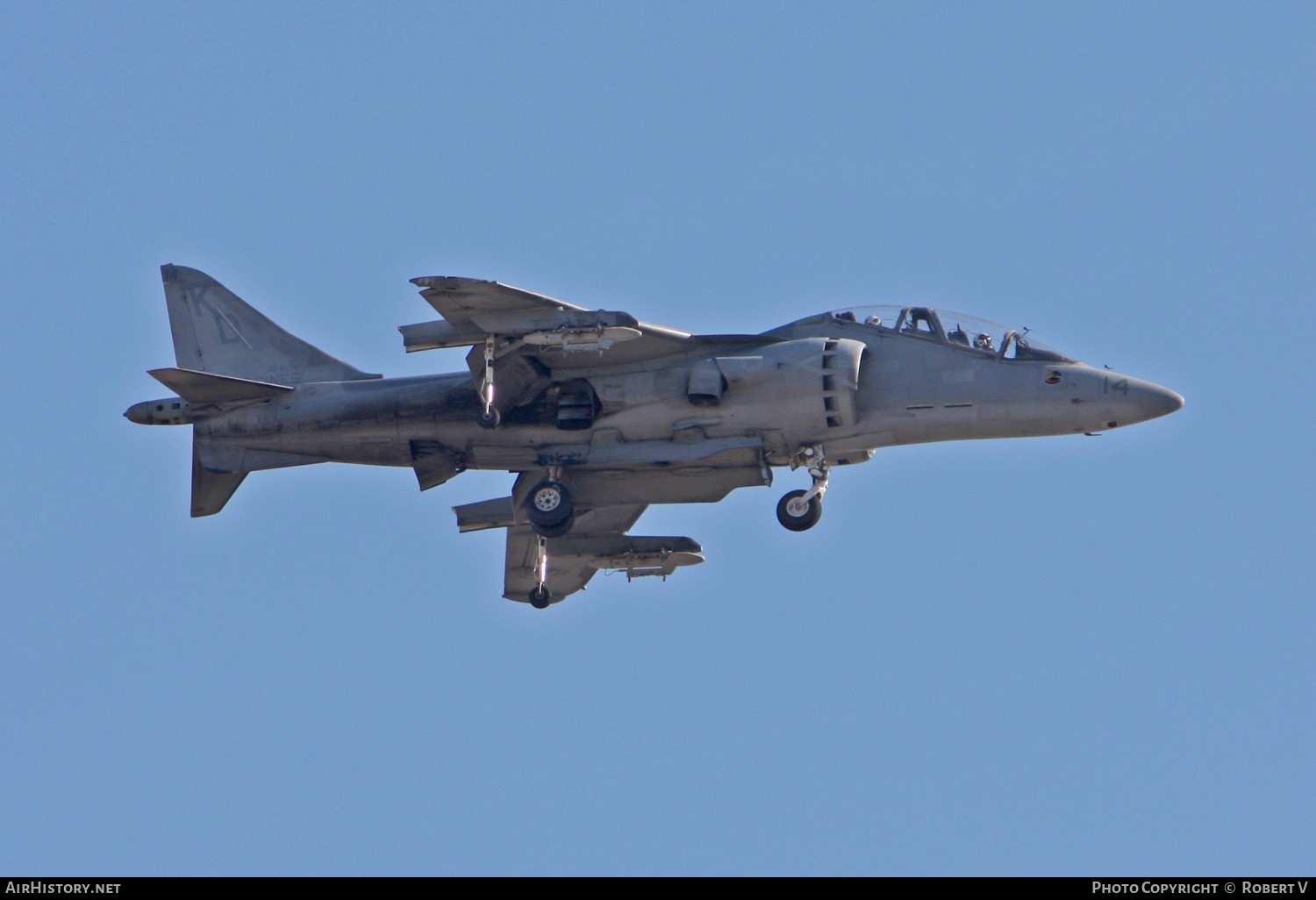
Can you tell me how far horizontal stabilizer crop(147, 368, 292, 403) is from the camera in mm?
26859

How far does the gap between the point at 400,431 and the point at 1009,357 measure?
313 inches

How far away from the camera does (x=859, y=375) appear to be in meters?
26.2

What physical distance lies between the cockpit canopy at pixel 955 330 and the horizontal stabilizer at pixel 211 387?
7.68 meters

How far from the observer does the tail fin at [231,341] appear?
28375mm

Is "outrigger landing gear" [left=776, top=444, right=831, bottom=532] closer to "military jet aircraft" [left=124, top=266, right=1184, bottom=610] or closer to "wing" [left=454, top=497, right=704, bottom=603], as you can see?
"military jet aircraft" [left=124, top=266, right=1184, bottom=610]

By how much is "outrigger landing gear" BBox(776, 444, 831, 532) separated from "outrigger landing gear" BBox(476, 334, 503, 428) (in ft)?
12.4

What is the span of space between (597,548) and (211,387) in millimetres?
6380

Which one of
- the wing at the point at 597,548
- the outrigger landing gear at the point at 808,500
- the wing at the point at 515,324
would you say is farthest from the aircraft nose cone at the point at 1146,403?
the wing at the point at 597,548

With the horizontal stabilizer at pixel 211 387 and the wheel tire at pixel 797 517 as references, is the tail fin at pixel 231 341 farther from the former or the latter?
the wheel tire at pixel 797 517

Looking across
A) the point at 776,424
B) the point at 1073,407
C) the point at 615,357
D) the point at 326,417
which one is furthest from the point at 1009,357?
the point at 326,417

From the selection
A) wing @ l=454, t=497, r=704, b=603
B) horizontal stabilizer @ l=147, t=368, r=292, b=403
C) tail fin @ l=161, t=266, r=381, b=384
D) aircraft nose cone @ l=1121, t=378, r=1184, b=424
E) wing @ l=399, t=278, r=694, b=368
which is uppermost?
tail fin @ l=161, t=266, r=381, b=384

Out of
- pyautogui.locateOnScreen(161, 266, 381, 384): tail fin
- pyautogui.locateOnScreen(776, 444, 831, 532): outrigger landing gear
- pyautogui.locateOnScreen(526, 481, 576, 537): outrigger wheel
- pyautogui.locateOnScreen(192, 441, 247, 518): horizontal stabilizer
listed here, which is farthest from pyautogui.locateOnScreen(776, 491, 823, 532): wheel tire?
pyautogui.locateOnScreen(192, 441, 247, 518): horizontal stabilizer
